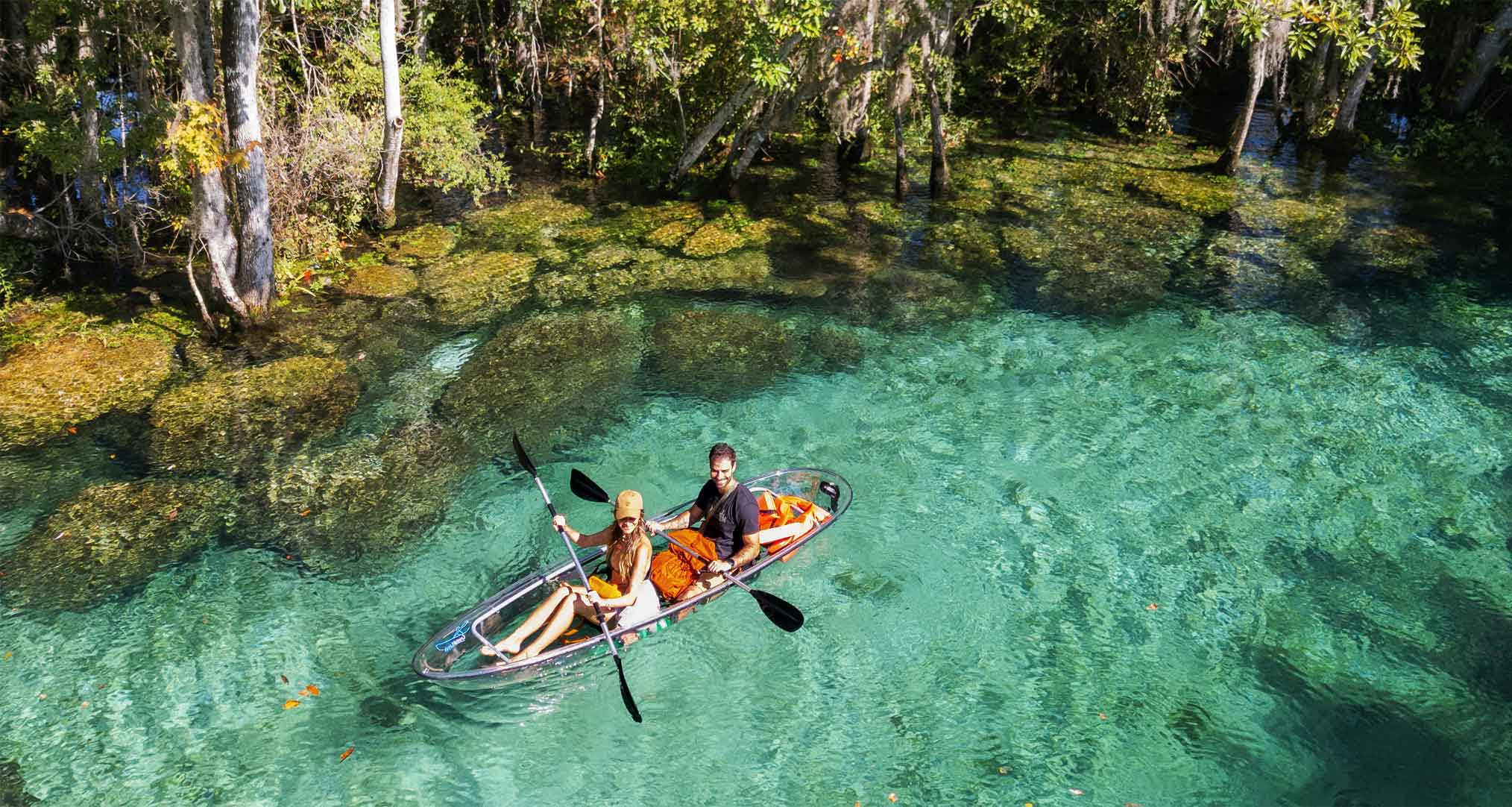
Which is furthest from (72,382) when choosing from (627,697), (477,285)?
(627,697)

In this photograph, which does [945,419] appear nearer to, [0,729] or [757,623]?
[757,623]

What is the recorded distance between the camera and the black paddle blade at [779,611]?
8156 mm

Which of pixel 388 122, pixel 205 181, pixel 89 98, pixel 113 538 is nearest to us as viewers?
pixel 113 538

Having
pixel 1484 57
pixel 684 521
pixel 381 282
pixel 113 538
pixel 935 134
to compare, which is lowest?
pixel 113 538

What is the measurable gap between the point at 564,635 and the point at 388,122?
988 centimetres

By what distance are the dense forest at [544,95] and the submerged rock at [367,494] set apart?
3827mm

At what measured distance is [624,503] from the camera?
26.8 ft

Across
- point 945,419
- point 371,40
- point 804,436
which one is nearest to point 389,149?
point 371,40

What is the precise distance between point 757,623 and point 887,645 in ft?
3.84

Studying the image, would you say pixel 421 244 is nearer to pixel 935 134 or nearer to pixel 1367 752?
pixel 935 134

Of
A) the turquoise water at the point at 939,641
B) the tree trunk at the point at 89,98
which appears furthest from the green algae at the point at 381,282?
the turquoise water at the point at 939,641

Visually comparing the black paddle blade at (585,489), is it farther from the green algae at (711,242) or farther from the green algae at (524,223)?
the green algae at (524,223)

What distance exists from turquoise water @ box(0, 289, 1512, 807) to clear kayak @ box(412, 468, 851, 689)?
0.27 metres

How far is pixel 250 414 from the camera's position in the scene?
1187 cm
